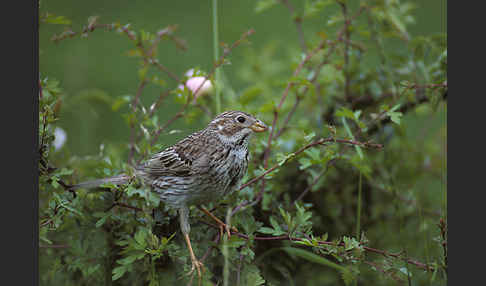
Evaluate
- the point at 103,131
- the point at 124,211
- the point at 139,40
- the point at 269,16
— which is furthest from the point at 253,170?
the point at 269,16

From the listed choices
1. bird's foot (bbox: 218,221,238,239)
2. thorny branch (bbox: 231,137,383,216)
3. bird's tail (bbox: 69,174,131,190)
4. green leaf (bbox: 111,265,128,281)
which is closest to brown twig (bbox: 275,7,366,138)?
thorny branch (bbox: 231,137,383,216)

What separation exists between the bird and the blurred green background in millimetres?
1501

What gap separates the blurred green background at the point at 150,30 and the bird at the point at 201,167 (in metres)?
1.50

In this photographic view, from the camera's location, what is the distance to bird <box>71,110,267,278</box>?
2.73 meters

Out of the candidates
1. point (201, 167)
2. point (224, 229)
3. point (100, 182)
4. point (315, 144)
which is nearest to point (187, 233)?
point (224, 229)

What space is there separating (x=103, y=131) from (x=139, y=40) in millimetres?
1941

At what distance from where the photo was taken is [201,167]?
274 centimetres

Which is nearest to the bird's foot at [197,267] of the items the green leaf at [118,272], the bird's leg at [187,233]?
the bird's leg at [187,233]

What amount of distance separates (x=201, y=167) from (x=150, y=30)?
11.3 feet

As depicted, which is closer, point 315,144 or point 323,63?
point 315,144

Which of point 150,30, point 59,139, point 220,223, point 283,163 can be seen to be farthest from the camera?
point 150,30

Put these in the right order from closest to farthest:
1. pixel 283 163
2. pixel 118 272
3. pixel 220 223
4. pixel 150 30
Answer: pixel 118 272 → pixel 283 163 → pixel 220 223 → pixel 150 30

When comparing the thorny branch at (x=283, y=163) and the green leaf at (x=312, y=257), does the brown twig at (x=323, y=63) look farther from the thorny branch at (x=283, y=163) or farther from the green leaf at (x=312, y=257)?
the green leaf at (x=312, y=257)

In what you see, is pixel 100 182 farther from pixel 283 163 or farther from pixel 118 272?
pixel 283 163
